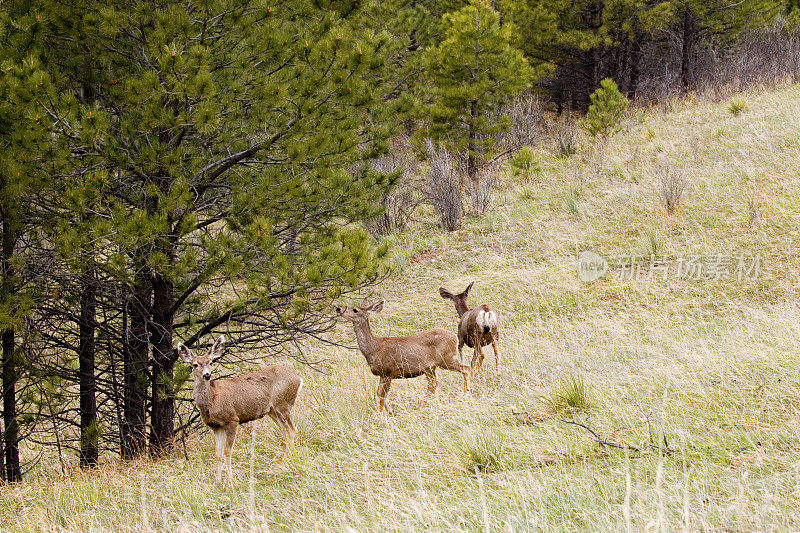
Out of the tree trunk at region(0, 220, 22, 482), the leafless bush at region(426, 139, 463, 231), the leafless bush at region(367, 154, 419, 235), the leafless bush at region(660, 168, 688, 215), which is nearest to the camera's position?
the tree trunk at region(0, 220, 22, 482)

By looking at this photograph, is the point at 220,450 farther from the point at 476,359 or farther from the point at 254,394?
the point at 476,359

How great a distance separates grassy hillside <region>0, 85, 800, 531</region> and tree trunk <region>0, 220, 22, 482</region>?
627 millimetres

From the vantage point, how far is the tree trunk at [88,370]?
7090mm

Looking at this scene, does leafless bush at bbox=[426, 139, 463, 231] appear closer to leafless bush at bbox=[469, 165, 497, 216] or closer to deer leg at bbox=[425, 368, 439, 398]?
leafless bush at bbox=[469, 165, 497, 216]

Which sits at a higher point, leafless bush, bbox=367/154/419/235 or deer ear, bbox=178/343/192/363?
leafless bush, bbox=367/154/419/235

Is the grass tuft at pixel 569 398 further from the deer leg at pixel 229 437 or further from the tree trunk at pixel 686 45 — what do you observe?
the tree trunk at pixel 686 45

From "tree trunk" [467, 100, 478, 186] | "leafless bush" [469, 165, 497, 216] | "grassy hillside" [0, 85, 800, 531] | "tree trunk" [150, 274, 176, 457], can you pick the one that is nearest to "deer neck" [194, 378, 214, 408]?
"grassy hillside" [0, 85, 800, 531]

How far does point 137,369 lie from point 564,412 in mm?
4706

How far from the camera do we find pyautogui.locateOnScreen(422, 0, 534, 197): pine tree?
1570 centimetres

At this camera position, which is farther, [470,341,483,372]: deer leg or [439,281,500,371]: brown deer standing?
[470,341,483,372]: deer leg

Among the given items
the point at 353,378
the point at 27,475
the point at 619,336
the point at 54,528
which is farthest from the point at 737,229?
the point at 27,475

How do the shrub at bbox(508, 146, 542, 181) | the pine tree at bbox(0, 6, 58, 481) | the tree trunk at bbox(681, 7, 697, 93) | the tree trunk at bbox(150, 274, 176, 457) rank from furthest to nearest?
the tree trunk at bbox(681, 7, 697, 93)
the shrub at bbox(508, 146, 542, 181)
the tree trunk at bbox(150, 274, 176, 457)
the pine tree at bbox(0, 6, 58, 481)

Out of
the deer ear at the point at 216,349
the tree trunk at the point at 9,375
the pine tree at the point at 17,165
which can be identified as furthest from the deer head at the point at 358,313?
the tree trunk at the point at 9,375

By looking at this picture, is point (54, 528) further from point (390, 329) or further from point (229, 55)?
point (390, 329)
